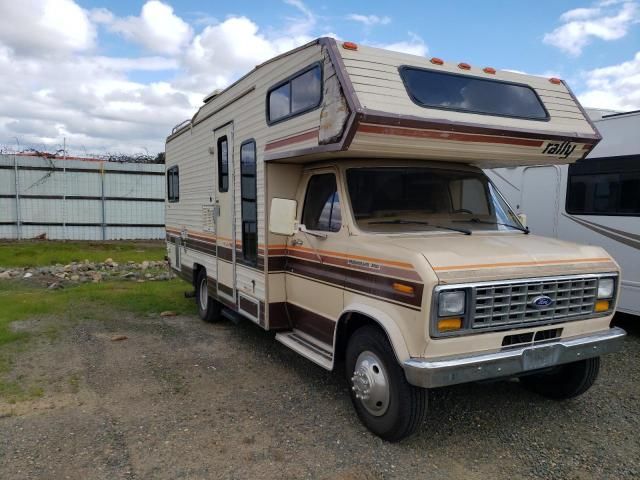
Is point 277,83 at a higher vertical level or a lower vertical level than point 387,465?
higher

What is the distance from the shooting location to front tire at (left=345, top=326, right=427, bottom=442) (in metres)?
3.83

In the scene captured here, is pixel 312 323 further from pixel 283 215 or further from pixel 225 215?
pixel 225 215

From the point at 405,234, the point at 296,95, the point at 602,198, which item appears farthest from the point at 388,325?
the point at 602,198

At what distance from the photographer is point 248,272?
5977 mm

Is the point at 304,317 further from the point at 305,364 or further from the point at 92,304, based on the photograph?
the point at 92,304

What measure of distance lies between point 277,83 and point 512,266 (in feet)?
9.41

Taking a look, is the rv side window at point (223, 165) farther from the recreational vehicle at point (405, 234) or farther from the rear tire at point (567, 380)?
the rear tire at point (567, 380)

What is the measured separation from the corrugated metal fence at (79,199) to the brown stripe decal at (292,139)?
12804 millimetres

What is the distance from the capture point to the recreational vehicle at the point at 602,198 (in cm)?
668

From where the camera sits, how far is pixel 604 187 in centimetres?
707

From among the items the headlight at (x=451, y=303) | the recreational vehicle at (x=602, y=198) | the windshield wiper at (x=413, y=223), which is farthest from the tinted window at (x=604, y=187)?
the headlight at (x=451, y=303)

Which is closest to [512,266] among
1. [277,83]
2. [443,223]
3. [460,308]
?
[460,308]

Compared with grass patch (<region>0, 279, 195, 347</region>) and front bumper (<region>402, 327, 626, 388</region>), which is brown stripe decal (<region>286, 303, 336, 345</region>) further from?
grass patch (<region>0, 279, 195, 347</region>)

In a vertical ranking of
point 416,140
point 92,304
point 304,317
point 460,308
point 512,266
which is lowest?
point 92,304
